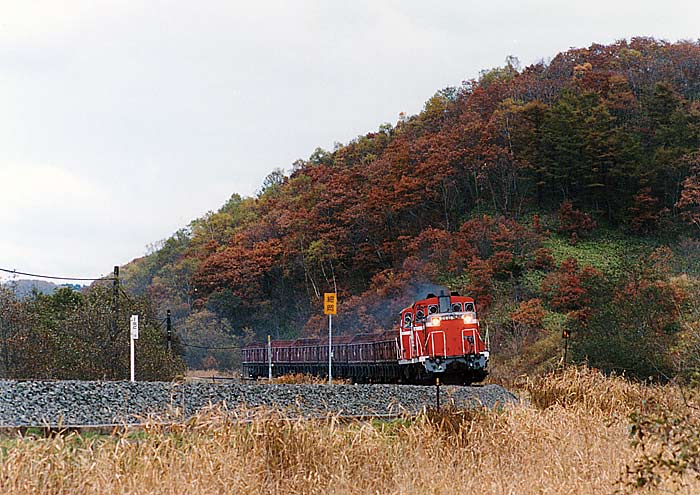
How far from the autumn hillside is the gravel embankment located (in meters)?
20.8

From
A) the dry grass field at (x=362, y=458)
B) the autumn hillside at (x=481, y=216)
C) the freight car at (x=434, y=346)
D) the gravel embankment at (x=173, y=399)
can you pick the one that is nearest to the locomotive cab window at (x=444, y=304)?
the freight car at (x=434, y=346)

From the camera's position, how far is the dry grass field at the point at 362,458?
743 cm

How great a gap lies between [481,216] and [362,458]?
4078 centimetres

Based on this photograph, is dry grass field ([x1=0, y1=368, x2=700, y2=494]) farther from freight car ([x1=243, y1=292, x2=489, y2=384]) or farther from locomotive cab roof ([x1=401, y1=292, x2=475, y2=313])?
locomotive cab roof ([x1=401, y1=292, x2=475, y2=313])

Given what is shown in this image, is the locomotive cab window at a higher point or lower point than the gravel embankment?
higher

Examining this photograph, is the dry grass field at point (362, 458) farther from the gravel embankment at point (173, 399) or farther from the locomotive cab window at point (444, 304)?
the locomotive cab window at point (444, 304)

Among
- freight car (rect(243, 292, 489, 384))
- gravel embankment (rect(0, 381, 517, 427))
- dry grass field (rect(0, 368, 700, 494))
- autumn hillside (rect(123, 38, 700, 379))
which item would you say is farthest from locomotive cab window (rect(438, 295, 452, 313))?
autumn hillside (rect(123, 38, 700, 379))

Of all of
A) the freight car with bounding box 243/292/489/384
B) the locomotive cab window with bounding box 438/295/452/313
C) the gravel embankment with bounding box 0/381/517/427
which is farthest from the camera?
the locomotive cab window with bounding box 438/295/452/313

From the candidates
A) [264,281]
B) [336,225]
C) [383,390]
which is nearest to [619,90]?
[336,225]

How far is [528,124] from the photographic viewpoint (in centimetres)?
5116

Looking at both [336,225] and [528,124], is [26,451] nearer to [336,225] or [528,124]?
[336,225]

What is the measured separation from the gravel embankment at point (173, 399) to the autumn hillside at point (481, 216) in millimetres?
20821

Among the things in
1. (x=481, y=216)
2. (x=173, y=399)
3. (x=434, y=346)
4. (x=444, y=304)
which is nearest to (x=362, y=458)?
(x=173, y=399)

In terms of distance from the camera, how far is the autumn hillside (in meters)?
42.8
